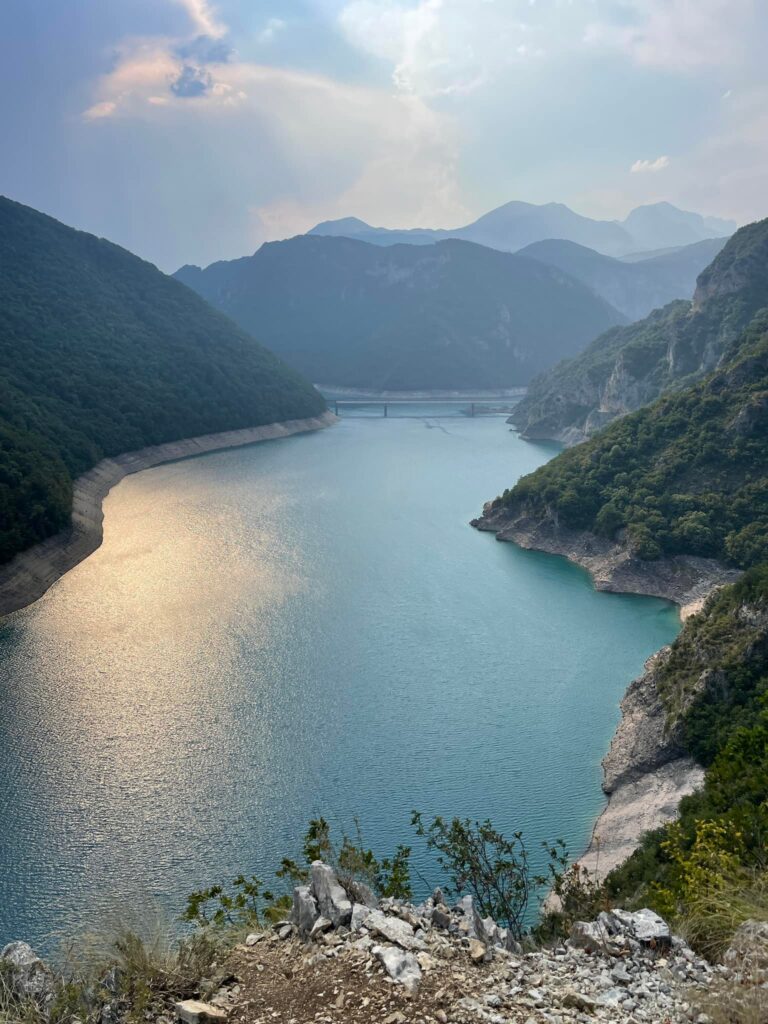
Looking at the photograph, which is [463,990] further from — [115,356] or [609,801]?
[115,356]

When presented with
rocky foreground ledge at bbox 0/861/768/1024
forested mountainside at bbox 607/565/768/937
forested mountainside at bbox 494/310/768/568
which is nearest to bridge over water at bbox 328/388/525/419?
forested mountainside at bbox 494/310/768/568

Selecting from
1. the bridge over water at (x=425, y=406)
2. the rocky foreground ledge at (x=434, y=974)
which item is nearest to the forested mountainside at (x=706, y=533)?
the rocky foreground ledge at (x=434, y=974)

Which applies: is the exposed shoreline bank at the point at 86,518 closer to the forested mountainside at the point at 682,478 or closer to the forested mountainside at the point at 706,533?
the forested mountainside at the point at 706,533

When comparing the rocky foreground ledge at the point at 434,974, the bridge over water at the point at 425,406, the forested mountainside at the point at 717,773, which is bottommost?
the forested mountainside at the point at 717,773

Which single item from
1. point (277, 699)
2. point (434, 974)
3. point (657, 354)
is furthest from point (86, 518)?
point (657, 354)

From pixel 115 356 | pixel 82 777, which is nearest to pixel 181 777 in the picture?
pixel 82 777

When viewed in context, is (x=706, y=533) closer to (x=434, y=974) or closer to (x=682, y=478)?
(x=682, y=478)
